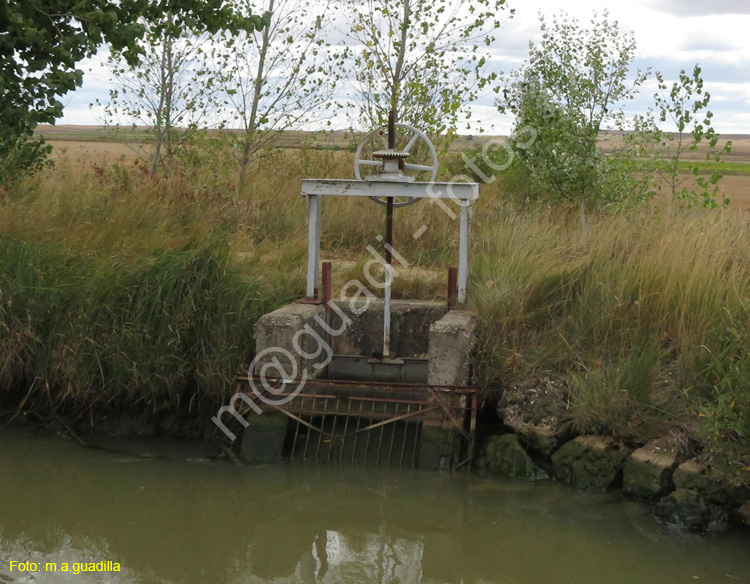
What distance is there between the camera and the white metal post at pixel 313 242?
7.18 metres

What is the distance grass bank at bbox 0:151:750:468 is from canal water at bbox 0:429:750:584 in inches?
28.2

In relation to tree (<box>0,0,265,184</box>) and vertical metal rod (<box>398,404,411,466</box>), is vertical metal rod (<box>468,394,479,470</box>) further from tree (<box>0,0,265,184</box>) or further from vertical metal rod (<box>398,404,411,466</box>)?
tree (<box>0,0,265,184</box>)

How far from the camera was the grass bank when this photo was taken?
241 inches

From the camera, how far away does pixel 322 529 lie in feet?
17.7

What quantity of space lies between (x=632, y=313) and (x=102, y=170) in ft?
21.2

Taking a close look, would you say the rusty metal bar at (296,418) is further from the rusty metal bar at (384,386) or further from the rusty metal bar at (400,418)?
the rusty metal bar at (400,418)

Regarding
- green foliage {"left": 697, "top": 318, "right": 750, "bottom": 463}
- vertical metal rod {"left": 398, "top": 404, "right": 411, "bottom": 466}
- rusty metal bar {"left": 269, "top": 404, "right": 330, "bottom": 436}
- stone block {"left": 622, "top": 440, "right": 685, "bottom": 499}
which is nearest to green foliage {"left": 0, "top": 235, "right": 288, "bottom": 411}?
rusty metal bar {"left": 269, "top": 404, "right": 330, "bottom": 436}

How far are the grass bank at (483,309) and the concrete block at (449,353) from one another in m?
0.36

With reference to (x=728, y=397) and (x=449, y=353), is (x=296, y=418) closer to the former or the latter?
(x=449, y=353)

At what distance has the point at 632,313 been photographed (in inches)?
265

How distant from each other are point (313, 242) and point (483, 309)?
147cm

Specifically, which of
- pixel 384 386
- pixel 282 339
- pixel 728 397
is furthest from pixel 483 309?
pixel 728 397

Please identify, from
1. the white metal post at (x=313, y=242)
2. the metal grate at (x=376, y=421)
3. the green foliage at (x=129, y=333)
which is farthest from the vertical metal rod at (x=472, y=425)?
the green foliage at (x=129, y=333)

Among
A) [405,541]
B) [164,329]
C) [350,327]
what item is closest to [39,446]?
[164,329]
